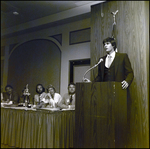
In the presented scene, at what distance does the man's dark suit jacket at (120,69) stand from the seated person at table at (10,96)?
0.86 meters

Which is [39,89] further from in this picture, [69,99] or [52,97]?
[69,99]

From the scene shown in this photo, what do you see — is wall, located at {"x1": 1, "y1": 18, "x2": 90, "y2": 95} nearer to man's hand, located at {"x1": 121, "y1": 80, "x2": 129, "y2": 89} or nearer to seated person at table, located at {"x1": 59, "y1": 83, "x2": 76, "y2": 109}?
seated person at table, located at {"x1": 59, "y1": 83, "x2": 76, "y2": 109}

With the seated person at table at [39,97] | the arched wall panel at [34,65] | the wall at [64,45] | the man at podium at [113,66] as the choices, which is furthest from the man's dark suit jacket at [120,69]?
the seated person at table at [39,97]

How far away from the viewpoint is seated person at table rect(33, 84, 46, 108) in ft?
5.66

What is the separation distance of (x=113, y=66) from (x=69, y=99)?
0.60 metres

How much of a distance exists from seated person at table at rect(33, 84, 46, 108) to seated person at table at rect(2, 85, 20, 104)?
0.57 feet

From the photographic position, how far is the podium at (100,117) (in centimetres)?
152

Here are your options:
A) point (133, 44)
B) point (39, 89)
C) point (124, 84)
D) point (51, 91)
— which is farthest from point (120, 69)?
point (39, 89)

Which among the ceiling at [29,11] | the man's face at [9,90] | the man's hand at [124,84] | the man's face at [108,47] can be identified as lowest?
the man's face at [9,90]

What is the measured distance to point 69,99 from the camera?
1.81 metres

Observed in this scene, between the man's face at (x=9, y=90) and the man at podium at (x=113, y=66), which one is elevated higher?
the man at podium at (x=113, y=66)

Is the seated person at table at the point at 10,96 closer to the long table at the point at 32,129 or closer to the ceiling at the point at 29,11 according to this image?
the long table at the point at 32,129

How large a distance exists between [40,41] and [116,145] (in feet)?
4.20

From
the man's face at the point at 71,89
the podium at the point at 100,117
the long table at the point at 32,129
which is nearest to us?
the podium at the point at 100,117
